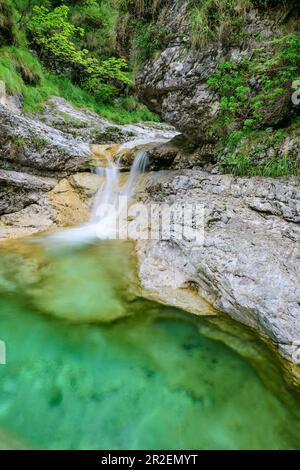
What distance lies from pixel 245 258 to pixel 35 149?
16.8 ft

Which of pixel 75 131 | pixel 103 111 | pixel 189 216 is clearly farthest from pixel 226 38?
pixel 103 111

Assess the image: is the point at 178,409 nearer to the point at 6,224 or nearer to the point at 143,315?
the point at 143,315

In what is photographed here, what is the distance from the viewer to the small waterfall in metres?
5.51

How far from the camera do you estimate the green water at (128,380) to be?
197 centimetres

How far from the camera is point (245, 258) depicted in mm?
3369

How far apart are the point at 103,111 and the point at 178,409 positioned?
1083cm

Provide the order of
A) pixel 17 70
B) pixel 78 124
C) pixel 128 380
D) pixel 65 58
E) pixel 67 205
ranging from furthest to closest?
pixel 65 58, pixel 78 124, pixel 17 70, pixel 67 205, pixel 128 380

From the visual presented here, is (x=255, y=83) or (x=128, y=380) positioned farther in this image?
(x=255, y=83)

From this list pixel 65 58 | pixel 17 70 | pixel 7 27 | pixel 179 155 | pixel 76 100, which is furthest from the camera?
pixel 65 58

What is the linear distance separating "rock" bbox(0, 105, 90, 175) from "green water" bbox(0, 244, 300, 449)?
3.48 meters

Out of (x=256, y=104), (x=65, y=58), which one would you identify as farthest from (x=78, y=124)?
Answer: (x=256, y=104)

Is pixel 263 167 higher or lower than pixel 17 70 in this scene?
lower

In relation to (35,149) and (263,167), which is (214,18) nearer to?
(263,167)

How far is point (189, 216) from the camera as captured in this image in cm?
445
